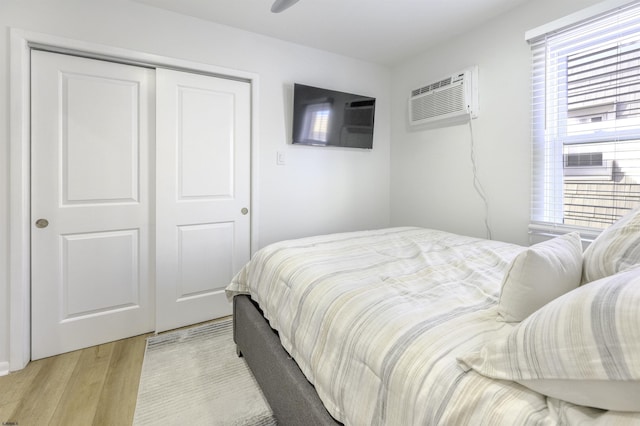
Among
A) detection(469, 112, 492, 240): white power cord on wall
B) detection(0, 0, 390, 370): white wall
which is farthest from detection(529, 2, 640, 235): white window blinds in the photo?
detection(0, 0, 390, 370): white wall

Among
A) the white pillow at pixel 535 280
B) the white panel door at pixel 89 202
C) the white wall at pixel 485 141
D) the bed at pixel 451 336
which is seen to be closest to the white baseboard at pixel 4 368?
the white panel door at pixel 89 202

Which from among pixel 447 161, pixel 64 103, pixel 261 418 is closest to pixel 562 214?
pixel 447 161

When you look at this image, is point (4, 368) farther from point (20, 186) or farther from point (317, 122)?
point (317, 122)

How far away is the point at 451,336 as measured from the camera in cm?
77

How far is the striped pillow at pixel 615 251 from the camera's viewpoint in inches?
30.0

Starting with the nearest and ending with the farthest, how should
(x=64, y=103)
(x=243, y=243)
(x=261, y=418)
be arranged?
(x=261, y=418) → (x=64, y=103) → (x=243, y=243)

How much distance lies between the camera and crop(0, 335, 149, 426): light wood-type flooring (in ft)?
4.69

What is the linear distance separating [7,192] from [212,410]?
5.79ft

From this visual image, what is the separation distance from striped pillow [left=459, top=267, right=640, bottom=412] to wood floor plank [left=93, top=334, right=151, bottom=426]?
1684mm

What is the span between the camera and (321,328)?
1.04m

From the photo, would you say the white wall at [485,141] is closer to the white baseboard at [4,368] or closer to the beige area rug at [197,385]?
the beige area rug at [197,385]

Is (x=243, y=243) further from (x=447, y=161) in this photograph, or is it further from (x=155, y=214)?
(x=447, y=161)

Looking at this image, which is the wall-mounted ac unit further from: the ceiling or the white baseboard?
the white baseboard

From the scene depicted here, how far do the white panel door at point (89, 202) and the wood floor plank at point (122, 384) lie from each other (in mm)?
189
